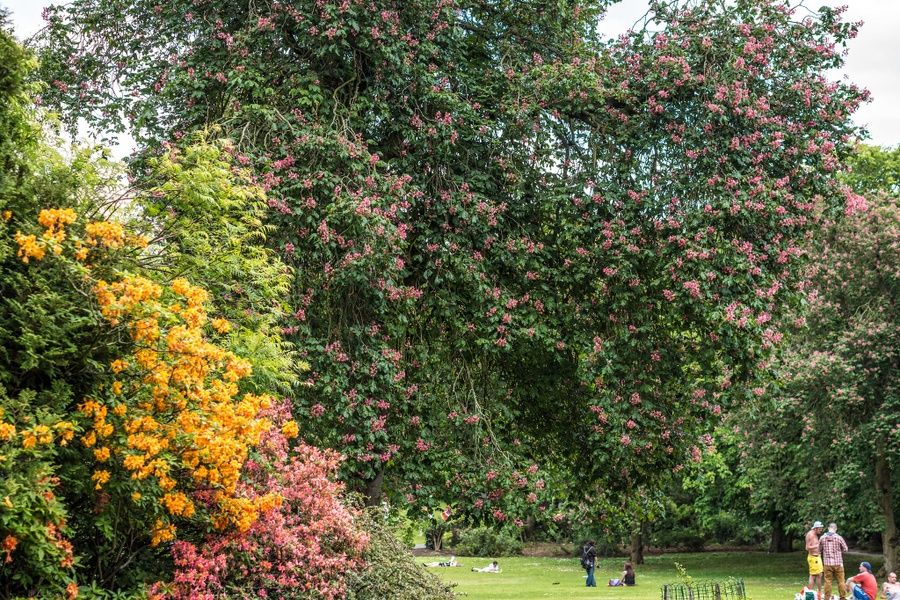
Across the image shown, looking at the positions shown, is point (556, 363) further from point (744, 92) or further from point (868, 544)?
point (868, 544)

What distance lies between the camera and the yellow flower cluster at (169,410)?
285 inches

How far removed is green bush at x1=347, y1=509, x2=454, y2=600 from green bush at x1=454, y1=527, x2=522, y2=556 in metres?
38.5

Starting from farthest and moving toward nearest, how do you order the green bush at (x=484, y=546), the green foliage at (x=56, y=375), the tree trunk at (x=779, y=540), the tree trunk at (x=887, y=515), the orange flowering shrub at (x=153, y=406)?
the green bush at (x=484, y=546) → the tree trunk at (x=779, y=540) → the tree trunk at (x=887, y=515) → the orange flowering shrub at (x=153, y=406) → the green foliage at (x=56, y=375)

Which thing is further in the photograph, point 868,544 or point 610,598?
point 868,544

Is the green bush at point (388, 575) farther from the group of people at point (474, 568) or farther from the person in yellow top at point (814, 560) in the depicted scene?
the group of people at point (474, 568)

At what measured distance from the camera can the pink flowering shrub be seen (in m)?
8.52

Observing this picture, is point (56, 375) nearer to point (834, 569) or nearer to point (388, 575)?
point (388, 575)

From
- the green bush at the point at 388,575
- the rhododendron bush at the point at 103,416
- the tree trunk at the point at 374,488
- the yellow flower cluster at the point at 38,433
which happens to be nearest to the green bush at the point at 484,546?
the tree trunk at the point at 374,488

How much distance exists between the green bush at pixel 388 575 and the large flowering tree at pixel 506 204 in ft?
6.20

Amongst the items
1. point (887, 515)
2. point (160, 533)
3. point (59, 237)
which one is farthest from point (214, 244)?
point (887, 515)

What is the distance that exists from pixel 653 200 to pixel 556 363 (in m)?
3.41

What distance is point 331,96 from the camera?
14.6 meters

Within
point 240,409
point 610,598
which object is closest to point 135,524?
point 240,409

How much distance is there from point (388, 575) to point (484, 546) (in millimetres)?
41950
